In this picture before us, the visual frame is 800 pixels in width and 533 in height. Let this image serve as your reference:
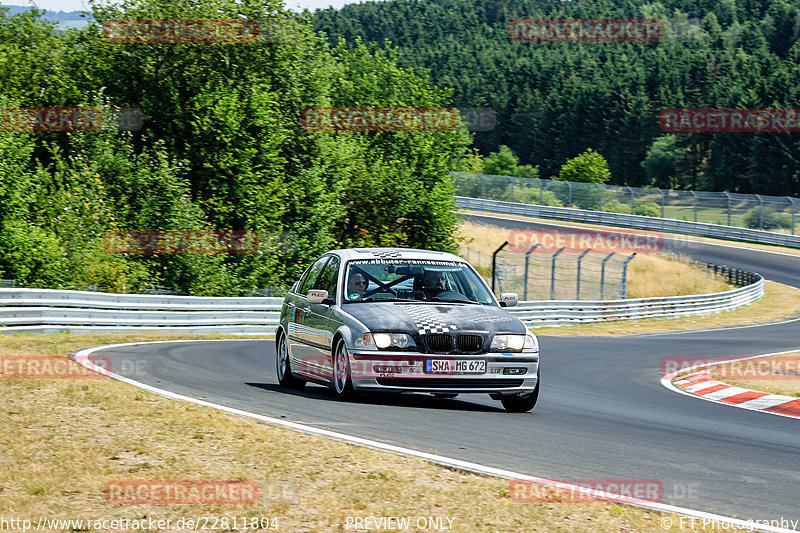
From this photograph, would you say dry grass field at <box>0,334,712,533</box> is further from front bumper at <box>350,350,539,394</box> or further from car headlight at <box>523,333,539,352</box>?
car headlight at <box>523,333,539,352</box>

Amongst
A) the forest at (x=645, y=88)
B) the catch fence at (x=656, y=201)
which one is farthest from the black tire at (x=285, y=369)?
the forest at (x=645, y=88)

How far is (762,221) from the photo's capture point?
60062 millimetres

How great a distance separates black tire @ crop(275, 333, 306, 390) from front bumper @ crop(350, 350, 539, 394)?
2116 millimetres

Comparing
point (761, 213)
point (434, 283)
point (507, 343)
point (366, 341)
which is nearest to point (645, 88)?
point (761, 213)

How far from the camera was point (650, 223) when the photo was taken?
60.4 metres

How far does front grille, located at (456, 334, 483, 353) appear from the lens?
9.53 meters

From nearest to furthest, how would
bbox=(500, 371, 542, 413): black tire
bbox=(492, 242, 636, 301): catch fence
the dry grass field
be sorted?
the dry grass field < bbox=(500, 371, 542, 413): black tire < bbox=(492, 242, 636, 301): catch fence

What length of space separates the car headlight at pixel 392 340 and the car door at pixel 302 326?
1.39 meters

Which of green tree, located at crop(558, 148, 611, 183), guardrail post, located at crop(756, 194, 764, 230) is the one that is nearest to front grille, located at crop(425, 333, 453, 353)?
guardrail post, located at crop(756, 194, 764, 230)

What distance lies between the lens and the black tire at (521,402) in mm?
10117

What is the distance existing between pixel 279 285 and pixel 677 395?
2434cm

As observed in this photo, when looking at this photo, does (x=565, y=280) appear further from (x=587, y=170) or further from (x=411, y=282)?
(x=587, y=170)

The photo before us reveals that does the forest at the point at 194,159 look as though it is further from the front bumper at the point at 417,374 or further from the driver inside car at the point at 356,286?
the front bumper at the point at 417,374

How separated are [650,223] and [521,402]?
52400 mm
